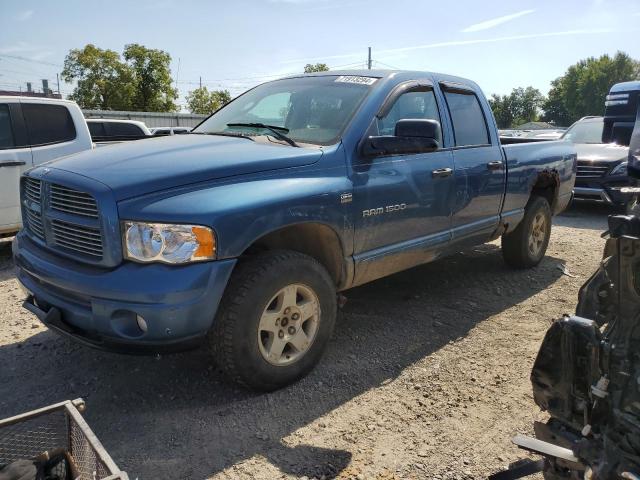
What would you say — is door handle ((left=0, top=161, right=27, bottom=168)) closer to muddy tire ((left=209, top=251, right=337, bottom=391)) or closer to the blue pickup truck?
the blue pickup truck

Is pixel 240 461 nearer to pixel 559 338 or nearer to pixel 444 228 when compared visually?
pixel 559 338

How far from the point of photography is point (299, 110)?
12.9 ft

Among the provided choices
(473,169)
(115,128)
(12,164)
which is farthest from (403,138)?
(115,128)

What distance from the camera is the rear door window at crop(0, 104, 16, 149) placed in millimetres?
6316

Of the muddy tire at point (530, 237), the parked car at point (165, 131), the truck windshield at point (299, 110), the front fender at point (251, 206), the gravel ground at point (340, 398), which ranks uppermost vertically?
the truck windshield at point (299, 110)

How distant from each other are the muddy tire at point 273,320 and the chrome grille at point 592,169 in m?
8.11

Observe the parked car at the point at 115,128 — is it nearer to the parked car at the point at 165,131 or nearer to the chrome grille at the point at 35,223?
the parked car at the point at 165,131

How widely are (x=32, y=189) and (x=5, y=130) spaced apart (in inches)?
143

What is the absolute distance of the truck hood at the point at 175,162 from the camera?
2795 millimetres

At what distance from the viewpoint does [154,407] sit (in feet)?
10.1

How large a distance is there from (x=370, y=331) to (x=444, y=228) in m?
1.00

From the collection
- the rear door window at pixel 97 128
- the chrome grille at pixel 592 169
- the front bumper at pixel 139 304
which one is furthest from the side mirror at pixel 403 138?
the rear door window at pixel 97 128

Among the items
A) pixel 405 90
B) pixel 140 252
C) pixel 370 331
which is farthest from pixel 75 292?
pixel 405 90

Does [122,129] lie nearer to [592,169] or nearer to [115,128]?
[115,128]
